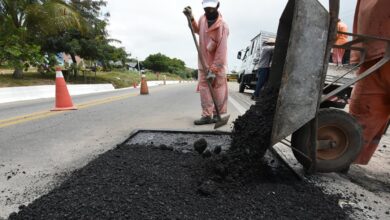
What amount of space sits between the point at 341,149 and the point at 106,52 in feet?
68.9

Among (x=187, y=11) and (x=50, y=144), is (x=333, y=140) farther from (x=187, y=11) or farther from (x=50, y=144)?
(x=187, y=11)

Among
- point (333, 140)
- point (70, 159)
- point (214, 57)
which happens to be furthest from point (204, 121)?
point (333, 140)

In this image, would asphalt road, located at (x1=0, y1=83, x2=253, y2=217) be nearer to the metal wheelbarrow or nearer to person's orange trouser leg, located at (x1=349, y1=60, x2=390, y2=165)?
the metal wheelbarrow

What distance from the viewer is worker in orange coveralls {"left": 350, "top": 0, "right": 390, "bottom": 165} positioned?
2318 mm

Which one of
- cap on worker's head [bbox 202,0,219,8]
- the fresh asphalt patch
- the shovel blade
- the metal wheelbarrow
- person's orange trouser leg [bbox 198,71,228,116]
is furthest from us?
person's orange trouser leg [bbox 198,71,228,116]

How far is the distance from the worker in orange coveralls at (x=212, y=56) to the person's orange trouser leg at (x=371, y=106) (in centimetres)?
254

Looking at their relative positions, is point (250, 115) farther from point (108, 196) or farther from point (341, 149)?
point (108, 196)

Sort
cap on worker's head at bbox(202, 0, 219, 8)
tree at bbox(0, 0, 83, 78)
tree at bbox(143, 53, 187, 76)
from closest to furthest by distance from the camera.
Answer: cap on worker's head at bbox(202, 0, 219, 8) → tree at bbox(0, 0, 83, 78) → tree at bbox(143, 53, 187, 76)

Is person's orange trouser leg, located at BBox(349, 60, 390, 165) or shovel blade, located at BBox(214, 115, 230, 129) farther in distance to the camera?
shovel blade, located at BBox(214, 115, 230, 129)

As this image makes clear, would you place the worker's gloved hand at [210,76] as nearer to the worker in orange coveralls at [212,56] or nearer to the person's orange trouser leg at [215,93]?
the worker in orange coveralls at [212,56]

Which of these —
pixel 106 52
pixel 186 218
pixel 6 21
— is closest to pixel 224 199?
pixel 186 218

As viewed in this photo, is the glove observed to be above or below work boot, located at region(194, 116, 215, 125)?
above

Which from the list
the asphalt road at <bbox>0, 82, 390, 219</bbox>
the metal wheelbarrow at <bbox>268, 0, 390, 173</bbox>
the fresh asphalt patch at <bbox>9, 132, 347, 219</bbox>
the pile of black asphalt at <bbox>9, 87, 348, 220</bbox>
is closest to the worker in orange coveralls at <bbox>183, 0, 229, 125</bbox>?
the asphalt road at <bbox>0, 82, 390, 219</bbox>

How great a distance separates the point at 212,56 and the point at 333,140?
9.99 ft
